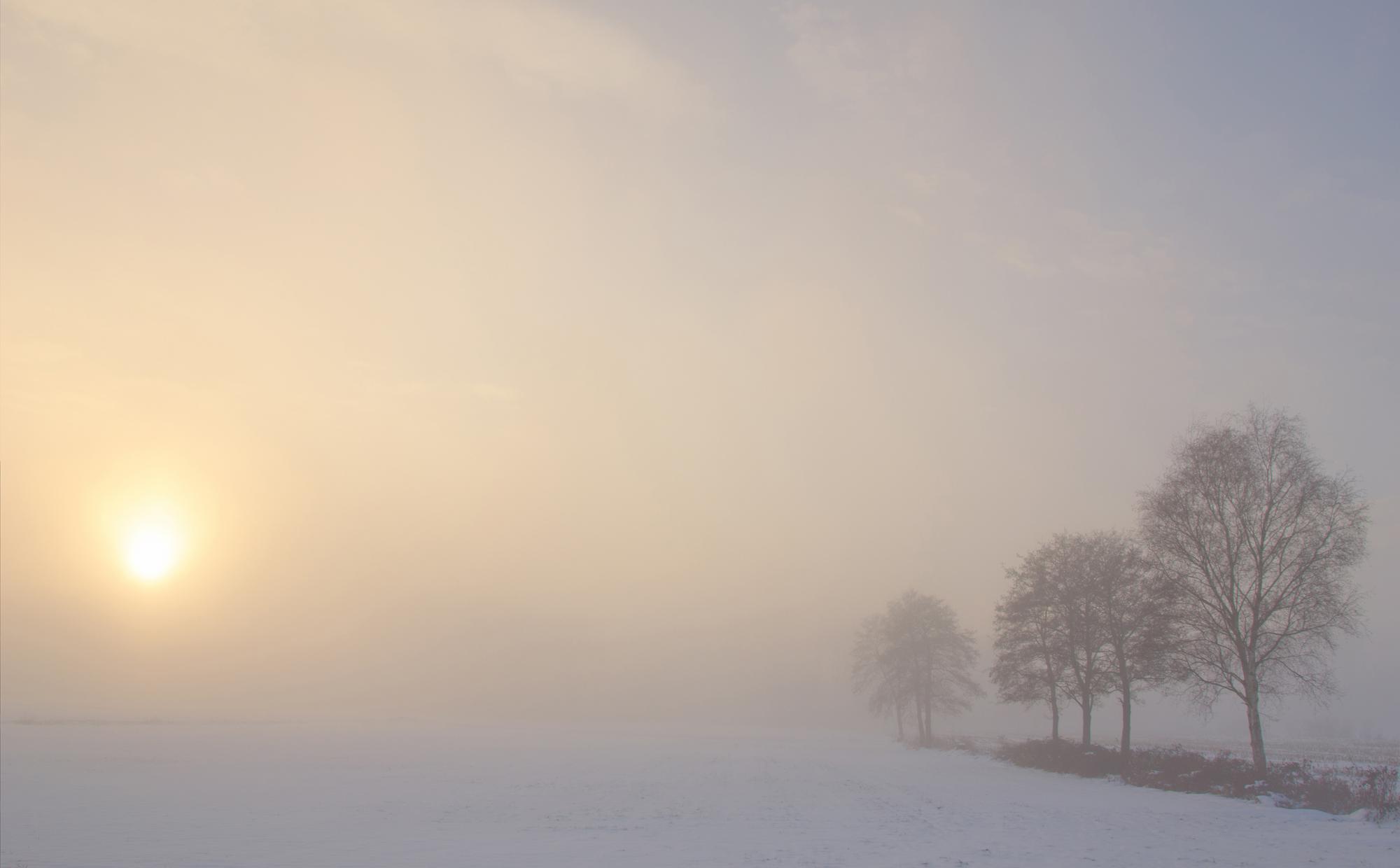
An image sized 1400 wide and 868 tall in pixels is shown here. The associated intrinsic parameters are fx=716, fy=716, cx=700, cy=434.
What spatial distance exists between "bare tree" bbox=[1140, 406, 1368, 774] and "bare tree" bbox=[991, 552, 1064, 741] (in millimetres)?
11031

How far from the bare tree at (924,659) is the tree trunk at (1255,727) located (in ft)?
121

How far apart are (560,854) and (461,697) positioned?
143m

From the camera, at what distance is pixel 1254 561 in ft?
94.9

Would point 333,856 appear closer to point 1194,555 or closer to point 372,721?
point 1194,555

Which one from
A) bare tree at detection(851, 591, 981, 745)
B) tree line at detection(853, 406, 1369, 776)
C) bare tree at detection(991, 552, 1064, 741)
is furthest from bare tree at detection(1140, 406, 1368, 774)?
bare tree at detection(851, 591, 981, 745)

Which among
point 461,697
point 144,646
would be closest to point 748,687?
point 461,697

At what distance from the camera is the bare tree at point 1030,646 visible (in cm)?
4216

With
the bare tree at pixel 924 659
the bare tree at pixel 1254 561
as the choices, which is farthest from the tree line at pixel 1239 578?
the bare tree at pixel 924 659

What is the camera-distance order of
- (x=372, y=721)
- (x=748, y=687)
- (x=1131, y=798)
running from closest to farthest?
(x=1131, y=798) → (x=372, y=721) → (x=748, y=687)

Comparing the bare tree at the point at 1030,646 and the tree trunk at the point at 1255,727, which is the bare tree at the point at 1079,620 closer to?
the bare tree at the point at 1030,646

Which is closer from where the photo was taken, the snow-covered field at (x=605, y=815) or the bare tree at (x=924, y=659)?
the snow-covered field at (x=605, y=815)

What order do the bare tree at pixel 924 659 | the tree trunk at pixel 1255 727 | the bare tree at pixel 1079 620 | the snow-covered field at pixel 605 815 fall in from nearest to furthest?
the snow-covered field at pixel 605 815 → the tree trunk at pixel 1255 727 → the bare tree at pixel 1079 620 → the bare tree at pixel 924 659

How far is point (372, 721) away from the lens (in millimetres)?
83750

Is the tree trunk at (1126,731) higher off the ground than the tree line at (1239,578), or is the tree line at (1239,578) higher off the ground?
the tree line at (1239,578)
